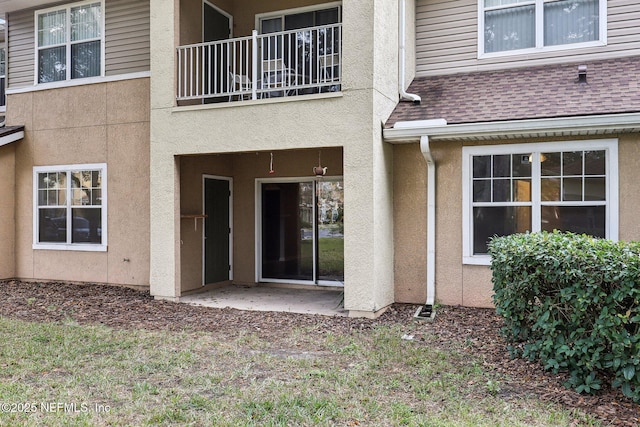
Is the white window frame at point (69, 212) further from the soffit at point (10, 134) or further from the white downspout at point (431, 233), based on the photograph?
the white downspout at point (431, 233)

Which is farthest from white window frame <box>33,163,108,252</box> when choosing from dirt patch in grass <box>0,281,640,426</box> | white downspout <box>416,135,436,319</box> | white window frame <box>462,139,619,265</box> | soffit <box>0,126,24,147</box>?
white window frame <box>462,139,619,265</box>

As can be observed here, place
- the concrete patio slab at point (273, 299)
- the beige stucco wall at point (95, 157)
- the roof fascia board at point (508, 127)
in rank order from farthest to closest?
the beige stucco wall at point (95, 157) → the concrete patio slab at point (273, 299) → the roof fascia board at point (508, 127)

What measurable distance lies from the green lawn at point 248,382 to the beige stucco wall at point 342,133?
153cm

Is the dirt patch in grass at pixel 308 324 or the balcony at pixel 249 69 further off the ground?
the balcony at pixel 249 69

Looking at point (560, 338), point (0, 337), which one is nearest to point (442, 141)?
point (560, 338)

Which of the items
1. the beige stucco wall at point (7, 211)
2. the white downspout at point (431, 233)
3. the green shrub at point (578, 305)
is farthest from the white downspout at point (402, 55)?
the beige stucco wall at point (7, 211)

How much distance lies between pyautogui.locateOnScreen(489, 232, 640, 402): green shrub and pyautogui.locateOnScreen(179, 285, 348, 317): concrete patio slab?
3.35 m

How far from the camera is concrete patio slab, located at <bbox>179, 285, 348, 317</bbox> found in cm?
834

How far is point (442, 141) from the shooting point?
817 cm

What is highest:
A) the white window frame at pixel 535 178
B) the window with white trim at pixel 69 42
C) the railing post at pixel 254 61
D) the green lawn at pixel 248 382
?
the window with white trim at pixel 69 42

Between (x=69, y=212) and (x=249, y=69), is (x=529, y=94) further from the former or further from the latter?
(x=69, y=212)

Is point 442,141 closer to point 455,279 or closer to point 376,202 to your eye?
point 376,202

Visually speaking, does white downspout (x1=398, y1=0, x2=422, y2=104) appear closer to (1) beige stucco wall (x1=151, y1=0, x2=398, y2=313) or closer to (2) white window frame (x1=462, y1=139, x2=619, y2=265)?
(1) beige stucco wall (x1=151, y1=0, x2=398, y2=313)

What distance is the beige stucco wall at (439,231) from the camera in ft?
26.6
